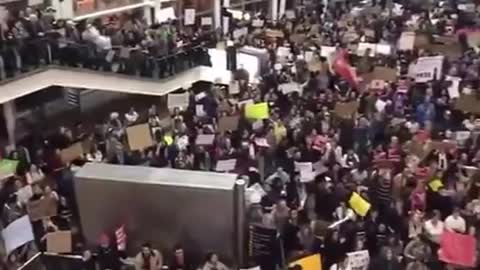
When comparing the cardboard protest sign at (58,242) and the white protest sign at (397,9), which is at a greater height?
the white protest sign at (397,9)

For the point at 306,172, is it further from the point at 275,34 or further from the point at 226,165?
the point at 275,34

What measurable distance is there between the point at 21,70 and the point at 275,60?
18.2ft

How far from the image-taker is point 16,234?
32.9 ft

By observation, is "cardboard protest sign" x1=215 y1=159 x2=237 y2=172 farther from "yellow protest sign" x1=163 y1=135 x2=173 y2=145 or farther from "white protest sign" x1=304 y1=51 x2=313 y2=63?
"white protest sign" x1=304 y1=51 x2=313 y2=63

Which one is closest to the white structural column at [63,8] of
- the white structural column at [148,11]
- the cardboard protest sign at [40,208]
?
the white structural column at [148,11]

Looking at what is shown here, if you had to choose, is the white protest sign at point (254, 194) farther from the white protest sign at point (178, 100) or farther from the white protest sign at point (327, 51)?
the white protest sign at point (327, 51)

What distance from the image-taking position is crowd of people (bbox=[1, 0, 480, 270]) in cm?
1055

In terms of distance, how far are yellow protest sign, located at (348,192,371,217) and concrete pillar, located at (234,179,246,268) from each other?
1516 mm

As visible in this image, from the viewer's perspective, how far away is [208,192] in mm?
11250

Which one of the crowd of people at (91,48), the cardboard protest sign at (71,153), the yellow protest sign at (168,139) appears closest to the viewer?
the cardboard protest sign at (71,153)

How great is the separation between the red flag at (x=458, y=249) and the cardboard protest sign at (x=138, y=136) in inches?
198

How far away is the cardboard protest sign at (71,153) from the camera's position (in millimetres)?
13062

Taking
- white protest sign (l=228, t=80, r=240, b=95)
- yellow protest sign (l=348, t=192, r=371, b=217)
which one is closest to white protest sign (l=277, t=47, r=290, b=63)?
white protest sign (l=228, t=80, r=240, b=95)

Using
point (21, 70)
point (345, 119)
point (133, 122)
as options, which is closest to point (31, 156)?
point (133, 122)
